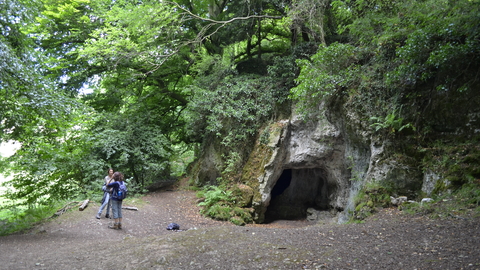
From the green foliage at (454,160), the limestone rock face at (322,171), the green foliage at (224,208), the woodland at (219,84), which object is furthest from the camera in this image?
the green foliage at (224,208)

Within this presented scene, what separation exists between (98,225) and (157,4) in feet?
27.1

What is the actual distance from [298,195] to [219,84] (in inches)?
272

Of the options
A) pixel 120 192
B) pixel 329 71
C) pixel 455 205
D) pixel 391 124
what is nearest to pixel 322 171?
pixel 329 71

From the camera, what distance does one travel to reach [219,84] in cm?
1352

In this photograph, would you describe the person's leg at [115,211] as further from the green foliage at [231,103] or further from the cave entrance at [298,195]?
the cave entrance at [298,195]

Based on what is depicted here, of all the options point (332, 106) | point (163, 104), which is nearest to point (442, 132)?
point (332, 106)

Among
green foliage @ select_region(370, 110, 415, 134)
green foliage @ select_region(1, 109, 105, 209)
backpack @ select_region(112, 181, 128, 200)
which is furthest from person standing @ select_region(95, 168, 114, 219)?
green foliage @ select_region(370, 110, 415, 134)

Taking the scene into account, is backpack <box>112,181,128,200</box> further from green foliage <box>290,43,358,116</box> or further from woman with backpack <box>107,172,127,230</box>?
green foliage <box>290,43,358,116</box>

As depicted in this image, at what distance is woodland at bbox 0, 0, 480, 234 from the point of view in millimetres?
6730

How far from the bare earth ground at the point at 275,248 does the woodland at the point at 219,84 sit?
1.65 metres

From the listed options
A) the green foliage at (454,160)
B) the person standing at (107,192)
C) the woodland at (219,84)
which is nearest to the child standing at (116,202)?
the person standing at (107,192)

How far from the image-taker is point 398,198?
7539mm

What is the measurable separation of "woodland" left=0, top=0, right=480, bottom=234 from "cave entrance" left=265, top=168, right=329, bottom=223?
3266mm

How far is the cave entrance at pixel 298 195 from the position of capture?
13.7 metres
